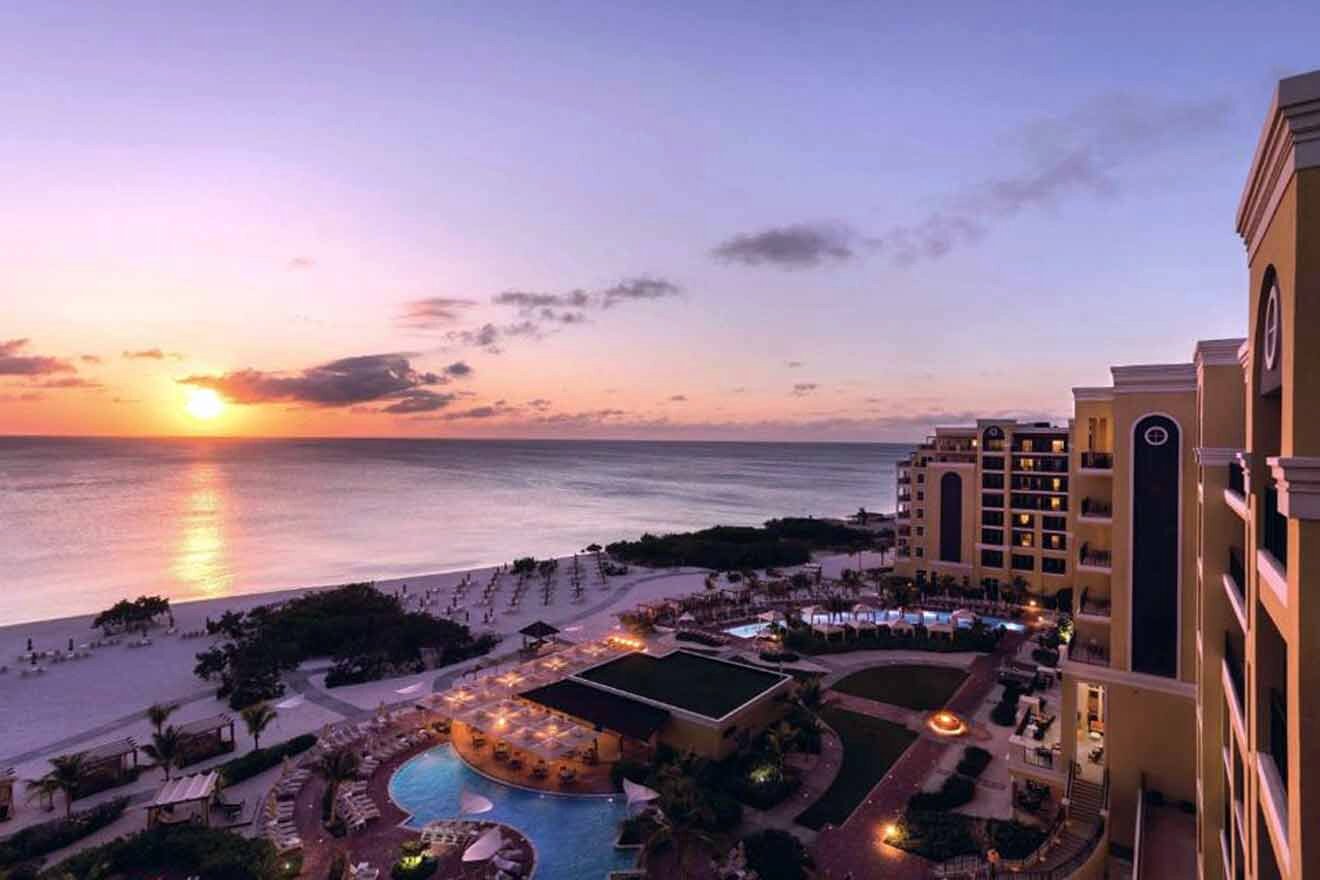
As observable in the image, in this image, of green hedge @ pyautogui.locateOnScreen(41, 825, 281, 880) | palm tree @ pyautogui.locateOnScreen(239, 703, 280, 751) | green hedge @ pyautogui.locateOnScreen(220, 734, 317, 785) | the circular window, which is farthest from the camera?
palm tree @ pyautogui.locateOnScreen(239, 703, 280, 751)

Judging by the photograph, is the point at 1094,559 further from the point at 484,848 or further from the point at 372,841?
the point at 372,841

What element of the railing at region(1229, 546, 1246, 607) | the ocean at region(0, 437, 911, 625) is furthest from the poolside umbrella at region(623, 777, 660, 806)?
the ocean at region(0, 437, 911, 625)

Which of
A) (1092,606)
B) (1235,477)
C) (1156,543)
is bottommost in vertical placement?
(1092,606)

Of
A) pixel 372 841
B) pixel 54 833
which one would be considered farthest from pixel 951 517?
pixel 54 833

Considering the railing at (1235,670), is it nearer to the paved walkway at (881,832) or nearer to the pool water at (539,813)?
the paved walkway at (881,832)

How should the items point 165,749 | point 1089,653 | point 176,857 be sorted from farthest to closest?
point 165,749 → point 1089,653 → point 176,857

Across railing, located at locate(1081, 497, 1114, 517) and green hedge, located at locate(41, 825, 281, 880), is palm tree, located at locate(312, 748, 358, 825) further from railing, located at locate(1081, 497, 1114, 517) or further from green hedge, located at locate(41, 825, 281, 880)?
railing, located at locate(1081, 497, 1114, 517)
